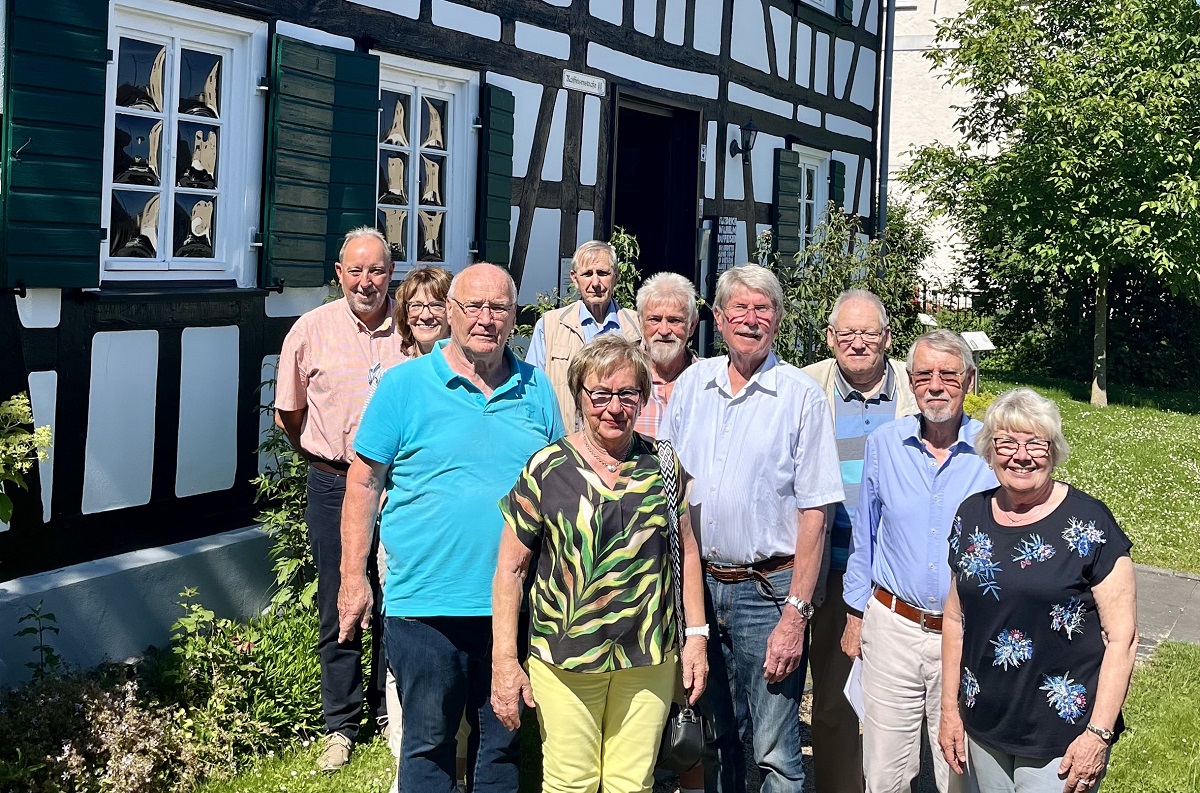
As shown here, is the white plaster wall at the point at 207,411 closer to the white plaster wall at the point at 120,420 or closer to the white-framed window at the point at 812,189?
the white plaster wall at the point at 120,420

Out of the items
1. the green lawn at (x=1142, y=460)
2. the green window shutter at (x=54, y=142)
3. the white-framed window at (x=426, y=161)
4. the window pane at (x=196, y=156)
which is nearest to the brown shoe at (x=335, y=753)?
the green window shutter at (x=54, y=142)

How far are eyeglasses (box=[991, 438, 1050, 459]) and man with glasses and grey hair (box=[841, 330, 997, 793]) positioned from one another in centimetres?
45

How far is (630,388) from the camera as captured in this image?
3.13m

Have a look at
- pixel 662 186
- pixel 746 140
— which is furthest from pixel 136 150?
pixel 746 140

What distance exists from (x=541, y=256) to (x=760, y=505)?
15.3ft

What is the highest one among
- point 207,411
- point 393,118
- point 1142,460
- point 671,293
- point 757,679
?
point 393,118

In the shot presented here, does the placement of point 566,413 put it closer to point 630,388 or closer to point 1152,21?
point 630,388

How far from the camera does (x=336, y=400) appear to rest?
14.8 ft

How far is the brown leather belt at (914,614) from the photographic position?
353cm

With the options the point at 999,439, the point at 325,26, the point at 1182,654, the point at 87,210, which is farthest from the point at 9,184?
the point at 1182,654

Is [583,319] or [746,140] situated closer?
[583,319]

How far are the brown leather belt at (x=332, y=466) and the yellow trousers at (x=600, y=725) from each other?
1.53 metres

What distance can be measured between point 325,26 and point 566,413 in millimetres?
2467

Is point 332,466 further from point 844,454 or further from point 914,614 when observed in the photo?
point 914,614
